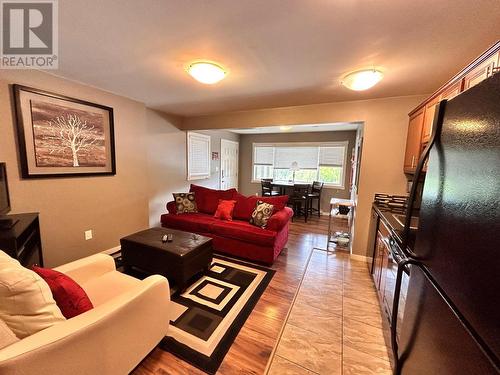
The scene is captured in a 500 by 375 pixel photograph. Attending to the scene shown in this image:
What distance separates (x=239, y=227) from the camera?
3123 millimetres

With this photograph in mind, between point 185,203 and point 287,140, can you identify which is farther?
point 287,140

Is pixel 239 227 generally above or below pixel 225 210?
below

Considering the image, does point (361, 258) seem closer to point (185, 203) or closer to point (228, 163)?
point (185, 203)

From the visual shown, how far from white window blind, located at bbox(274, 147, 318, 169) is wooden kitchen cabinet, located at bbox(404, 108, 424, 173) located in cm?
355

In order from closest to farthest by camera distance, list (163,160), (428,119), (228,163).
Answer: (428,119)
(163,160)
(228,163)

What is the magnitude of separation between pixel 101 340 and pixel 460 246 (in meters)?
1.64

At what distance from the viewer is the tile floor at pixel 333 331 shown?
152cm

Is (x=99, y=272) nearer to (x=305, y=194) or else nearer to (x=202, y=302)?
(x=202, y=302)

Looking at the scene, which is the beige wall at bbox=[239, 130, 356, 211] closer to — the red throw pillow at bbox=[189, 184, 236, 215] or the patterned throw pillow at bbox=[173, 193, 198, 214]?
the red throw pillow at bbox=[189, 184, 236, 215]

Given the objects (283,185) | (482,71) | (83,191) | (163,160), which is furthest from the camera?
(283,185)

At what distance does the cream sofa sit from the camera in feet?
2.82

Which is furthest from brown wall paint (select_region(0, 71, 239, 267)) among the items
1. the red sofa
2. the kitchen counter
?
the kitchen counter

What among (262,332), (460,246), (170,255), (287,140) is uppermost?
(287,140)

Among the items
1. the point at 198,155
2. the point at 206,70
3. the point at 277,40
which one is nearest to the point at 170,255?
the point at 206,70
